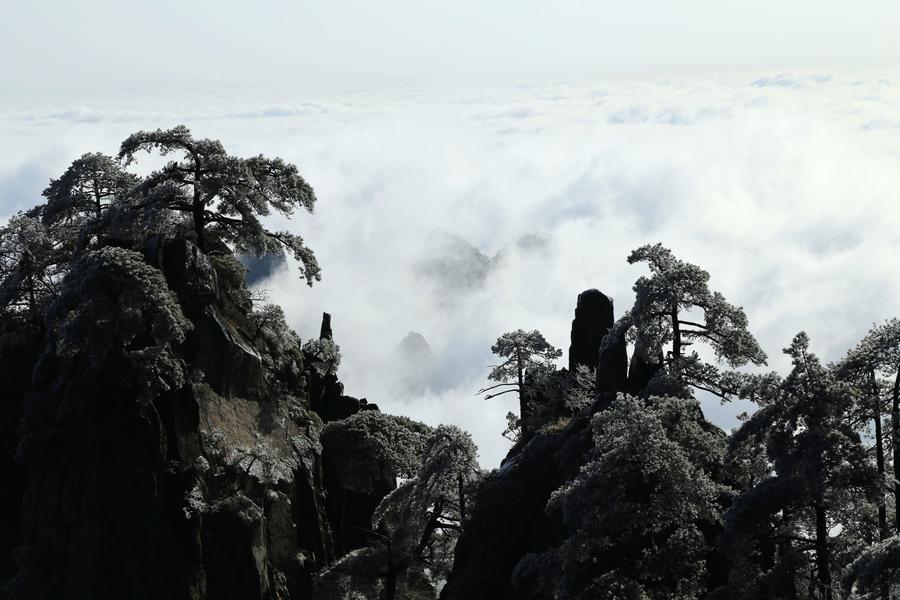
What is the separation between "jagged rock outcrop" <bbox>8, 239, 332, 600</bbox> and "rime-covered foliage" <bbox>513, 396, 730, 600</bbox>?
21.3m

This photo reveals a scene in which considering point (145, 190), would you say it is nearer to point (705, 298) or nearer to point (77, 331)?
point (77, 331)

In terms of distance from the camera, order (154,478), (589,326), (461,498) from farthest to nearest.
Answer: (589,326) → (461,498) → (154,478)

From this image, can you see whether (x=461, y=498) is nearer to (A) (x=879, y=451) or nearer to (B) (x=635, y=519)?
(B) (x=635, y=519)

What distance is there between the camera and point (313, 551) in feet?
218

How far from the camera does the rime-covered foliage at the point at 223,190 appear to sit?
6397 cm

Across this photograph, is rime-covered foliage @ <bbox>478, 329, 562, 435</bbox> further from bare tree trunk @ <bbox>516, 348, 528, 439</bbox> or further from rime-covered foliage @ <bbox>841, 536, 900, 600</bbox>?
rime-covered foliage @ <bbox>841, 536, 900, 600</bbox>

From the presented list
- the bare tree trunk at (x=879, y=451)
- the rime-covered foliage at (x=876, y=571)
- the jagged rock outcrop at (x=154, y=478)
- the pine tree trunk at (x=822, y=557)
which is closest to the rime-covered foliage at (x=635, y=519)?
the pine tree trunk at (x=822, y=557)

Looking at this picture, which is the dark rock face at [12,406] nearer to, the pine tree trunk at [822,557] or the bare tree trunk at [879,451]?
the pine tree trunk at [822,557]

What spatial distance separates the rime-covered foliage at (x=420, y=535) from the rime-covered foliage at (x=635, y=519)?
48.6 feet

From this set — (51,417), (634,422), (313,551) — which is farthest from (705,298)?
(51,417)

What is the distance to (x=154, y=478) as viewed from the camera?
58.6 meters

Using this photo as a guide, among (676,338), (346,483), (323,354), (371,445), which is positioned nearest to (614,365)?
(676,338)

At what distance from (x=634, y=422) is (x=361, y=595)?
22.0 m

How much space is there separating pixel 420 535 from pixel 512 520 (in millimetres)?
8282
